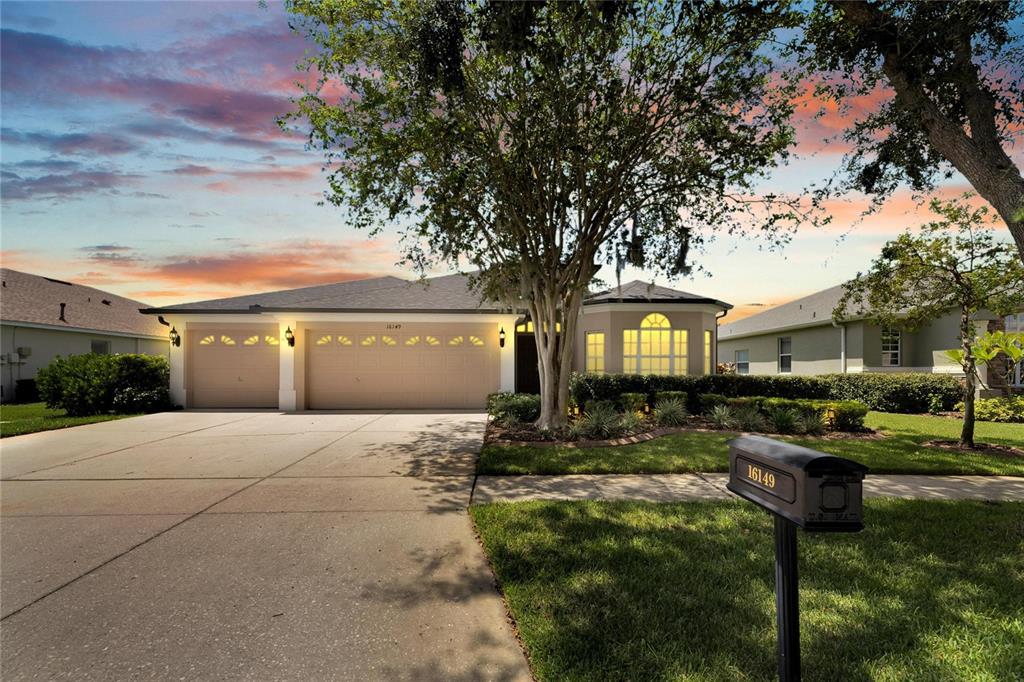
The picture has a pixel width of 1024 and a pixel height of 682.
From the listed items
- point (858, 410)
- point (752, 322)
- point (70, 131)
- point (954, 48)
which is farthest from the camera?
point (752, 322)

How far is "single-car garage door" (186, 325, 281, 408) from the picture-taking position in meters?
14.1

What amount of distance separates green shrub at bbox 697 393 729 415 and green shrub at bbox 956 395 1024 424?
288 inches

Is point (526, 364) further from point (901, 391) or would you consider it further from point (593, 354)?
point (901, 391)

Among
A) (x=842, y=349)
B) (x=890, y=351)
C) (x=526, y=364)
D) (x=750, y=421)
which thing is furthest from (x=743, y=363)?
(x=750, y=421)

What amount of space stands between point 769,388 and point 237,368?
50.7ft

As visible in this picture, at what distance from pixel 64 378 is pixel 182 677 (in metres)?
14.2

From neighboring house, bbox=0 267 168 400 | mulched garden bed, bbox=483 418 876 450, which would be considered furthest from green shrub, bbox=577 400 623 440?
neighboring house, bbox=0 267 168 400

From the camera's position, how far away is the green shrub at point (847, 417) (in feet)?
30.8

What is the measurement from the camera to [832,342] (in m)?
18.1

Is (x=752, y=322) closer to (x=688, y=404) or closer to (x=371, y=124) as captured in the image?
(x=688, y=404)

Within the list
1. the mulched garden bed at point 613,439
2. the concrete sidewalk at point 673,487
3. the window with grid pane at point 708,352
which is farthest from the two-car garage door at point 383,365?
the concrete sidewalk at point 673,487

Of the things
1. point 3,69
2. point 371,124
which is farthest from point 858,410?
point 3,69

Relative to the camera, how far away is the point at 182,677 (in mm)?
2338

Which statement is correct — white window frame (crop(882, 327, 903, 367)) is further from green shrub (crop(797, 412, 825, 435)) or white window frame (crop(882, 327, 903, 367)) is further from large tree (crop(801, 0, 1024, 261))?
large tree (crop(801, 0, 1024, 261))
